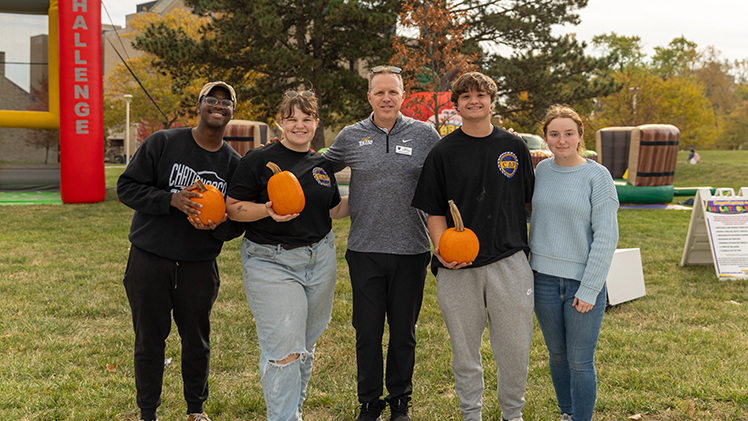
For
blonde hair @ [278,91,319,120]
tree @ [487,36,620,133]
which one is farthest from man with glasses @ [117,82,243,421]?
tree @ [487,36,620,133]

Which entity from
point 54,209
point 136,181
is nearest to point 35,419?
point 136,181

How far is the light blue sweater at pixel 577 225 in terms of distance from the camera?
2.84m

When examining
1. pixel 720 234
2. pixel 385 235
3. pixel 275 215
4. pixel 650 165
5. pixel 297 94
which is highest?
pixel 297 94

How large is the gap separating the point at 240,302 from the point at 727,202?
22.5 feet

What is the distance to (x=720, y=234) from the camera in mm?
7262

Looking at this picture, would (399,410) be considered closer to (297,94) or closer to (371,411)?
(371,411)

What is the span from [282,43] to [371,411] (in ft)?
60.2

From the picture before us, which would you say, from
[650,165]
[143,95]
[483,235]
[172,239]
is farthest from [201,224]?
[143,95]

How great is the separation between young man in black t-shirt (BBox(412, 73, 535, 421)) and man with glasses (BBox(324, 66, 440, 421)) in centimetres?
26

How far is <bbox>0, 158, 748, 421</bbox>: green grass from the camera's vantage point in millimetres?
3592

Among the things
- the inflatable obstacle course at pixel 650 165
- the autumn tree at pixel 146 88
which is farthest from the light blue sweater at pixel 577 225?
the autumn tree at pixel 146 88

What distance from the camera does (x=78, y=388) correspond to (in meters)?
3.81

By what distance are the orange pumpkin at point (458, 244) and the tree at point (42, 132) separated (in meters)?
16.7

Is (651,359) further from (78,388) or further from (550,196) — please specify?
(78,388)
